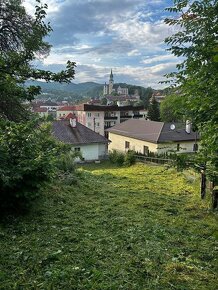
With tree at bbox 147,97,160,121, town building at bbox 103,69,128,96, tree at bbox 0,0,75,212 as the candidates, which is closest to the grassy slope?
tree at bbox 0,0,75,212

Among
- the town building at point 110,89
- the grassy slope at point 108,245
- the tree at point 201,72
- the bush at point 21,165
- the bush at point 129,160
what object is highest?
the town building at point 110,89

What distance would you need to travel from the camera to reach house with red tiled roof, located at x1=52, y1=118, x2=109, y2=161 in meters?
26.2

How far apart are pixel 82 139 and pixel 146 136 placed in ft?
19.1

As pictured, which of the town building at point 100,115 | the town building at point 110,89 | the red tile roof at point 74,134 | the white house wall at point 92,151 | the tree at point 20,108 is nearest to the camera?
the tree at point 20,108

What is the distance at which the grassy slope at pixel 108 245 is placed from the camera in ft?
11.1

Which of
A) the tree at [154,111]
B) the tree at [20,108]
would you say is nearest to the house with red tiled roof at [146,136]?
the tree at [154,111]

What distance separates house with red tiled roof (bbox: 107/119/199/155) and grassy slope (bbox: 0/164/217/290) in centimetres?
1634

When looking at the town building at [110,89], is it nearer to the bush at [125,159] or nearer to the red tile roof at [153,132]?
the red tile roof at [153,132]

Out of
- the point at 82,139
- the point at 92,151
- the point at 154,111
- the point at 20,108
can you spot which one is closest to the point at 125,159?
the point at 92,151

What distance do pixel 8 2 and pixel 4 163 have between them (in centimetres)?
598

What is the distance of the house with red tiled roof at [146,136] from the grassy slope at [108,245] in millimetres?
16338

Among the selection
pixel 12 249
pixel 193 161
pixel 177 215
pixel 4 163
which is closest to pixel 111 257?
pixel 12 249

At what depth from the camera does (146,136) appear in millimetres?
26297

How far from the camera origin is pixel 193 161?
3781 mm
